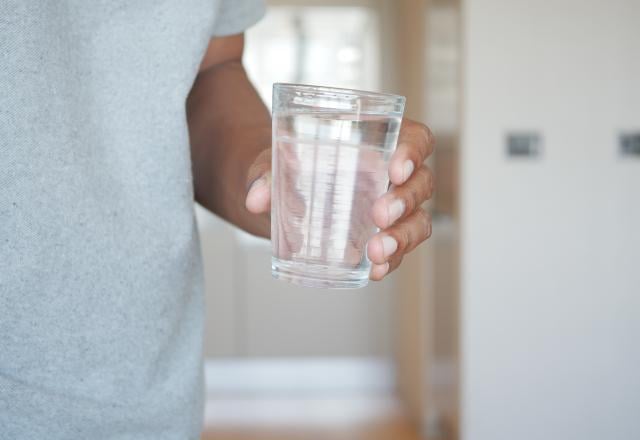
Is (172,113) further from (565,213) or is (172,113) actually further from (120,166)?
(565,213)

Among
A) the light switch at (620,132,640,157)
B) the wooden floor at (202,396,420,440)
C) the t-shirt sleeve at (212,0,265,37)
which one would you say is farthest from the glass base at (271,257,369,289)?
the wooden floor at (202,396,420,440)

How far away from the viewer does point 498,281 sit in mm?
3195

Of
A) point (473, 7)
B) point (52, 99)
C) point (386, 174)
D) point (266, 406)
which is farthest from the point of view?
point (266, 406)

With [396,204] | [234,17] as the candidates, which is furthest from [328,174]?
[234,17]

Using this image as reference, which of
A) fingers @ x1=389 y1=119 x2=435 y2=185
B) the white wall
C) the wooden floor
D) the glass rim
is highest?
the glass rim

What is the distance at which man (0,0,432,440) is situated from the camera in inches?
25.7

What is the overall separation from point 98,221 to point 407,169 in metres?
0.30

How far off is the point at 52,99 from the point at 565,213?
2.74 meters

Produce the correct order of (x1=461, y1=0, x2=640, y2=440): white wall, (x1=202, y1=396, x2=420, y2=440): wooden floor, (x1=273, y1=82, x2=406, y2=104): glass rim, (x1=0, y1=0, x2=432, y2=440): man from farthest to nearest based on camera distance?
1. (x1=202, y1=396, x2=420, y2=440): wooden floor
2. (x1=461, y1=0, x2=640, y2=440): white wall
3. (x1=0, y1=0, x2=432, y2=440): man
4. (x1=273, y1=82, x2=406, y2=104): glass rim

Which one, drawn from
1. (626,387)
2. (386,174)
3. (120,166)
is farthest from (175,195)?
(626,387)

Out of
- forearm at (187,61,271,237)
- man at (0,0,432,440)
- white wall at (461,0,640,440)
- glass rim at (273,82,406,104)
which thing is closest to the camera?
glass rim at (273,82,406,104)

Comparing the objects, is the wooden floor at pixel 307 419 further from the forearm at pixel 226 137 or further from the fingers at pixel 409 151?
the fingers at pixel 409 151

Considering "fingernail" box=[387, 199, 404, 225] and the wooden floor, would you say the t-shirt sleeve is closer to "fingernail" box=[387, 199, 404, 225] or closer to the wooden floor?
"fingernail" box=[387, 199, 404, 225]

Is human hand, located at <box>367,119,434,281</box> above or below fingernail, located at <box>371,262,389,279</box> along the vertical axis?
above
